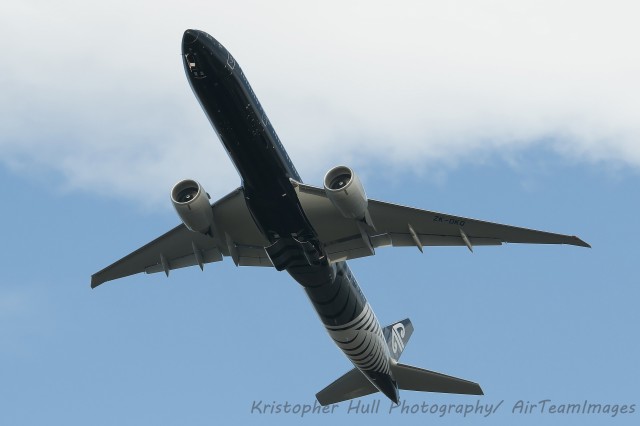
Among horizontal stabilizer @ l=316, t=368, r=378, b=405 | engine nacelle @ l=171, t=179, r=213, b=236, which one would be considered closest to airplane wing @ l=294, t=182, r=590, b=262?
engine nacelle @ l=171, t=179, r=213, b=236

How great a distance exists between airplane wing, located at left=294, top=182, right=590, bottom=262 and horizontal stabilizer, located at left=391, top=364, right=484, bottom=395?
23.4 ft

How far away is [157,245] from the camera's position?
36375 millimetres

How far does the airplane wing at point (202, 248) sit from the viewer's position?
110 feet

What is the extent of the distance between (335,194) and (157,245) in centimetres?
907

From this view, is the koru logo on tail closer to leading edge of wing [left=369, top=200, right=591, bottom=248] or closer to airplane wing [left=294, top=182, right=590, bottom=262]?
airplane wing [left=294, top=182, right=590, bottom=262]

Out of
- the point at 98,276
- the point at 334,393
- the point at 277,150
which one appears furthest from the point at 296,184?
the point at 334,393

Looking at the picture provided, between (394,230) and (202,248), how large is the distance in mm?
7541

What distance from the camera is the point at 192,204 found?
3164cm

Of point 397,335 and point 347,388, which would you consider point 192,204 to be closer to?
point 347,388

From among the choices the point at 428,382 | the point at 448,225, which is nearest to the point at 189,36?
the point at 448,225

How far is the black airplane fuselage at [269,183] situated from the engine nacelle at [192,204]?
1.52 metres

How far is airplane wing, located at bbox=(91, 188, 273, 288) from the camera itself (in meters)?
33.7

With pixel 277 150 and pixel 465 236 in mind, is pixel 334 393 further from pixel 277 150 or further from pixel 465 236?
pixel 277 150

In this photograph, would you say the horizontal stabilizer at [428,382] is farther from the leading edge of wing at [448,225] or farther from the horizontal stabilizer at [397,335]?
the leading edge of wing at [448,225]
